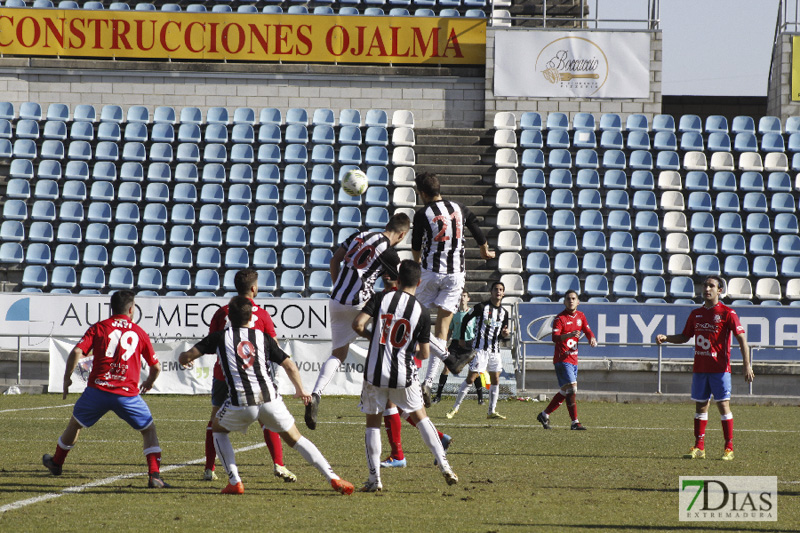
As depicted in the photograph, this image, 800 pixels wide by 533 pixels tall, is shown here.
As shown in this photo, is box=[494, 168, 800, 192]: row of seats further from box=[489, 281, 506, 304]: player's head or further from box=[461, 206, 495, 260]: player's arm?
box=[461, 206, 495, 260]: player's arm

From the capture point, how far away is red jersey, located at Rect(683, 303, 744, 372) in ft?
32.8

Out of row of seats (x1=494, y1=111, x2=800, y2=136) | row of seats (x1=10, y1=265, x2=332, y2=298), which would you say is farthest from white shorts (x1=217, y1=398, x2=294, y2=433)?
row of seats (x1=494, y1=111, x2=800, y2=136)

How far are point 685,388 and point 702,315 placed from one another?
34.0 feet

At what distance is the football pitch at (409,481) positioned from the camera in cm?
590

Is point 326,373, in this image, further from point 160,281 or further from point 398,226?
point 160,281

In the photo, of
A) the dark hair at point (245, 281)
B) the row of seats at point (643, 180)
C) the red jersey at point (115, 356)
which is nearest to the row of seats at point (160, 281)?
the row of seats at point (643, 180)

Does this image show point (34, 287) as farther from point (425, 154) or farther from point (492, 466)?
point (492, 466)

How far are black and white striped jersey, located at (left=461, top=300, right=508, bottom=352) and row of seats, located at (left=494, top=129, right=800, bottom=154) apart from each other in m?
10.4

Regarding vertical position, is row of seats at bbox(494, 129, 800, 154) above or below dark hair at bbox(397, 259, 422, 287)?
above

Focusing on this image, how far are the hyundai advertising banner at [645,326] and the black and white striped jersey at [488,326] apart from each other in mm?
4187

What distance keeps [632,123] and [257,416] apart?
2052 cm

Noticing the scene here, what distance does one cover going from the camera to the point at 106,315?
1905 centimetres

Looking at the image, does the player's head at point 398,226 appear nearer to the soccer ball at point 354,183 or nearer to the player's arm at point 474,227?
the player's arm at point 474,227

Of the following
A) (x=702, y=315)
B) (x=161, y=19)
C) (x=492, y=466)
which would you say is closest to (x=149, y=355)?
(x=492, y=466)
